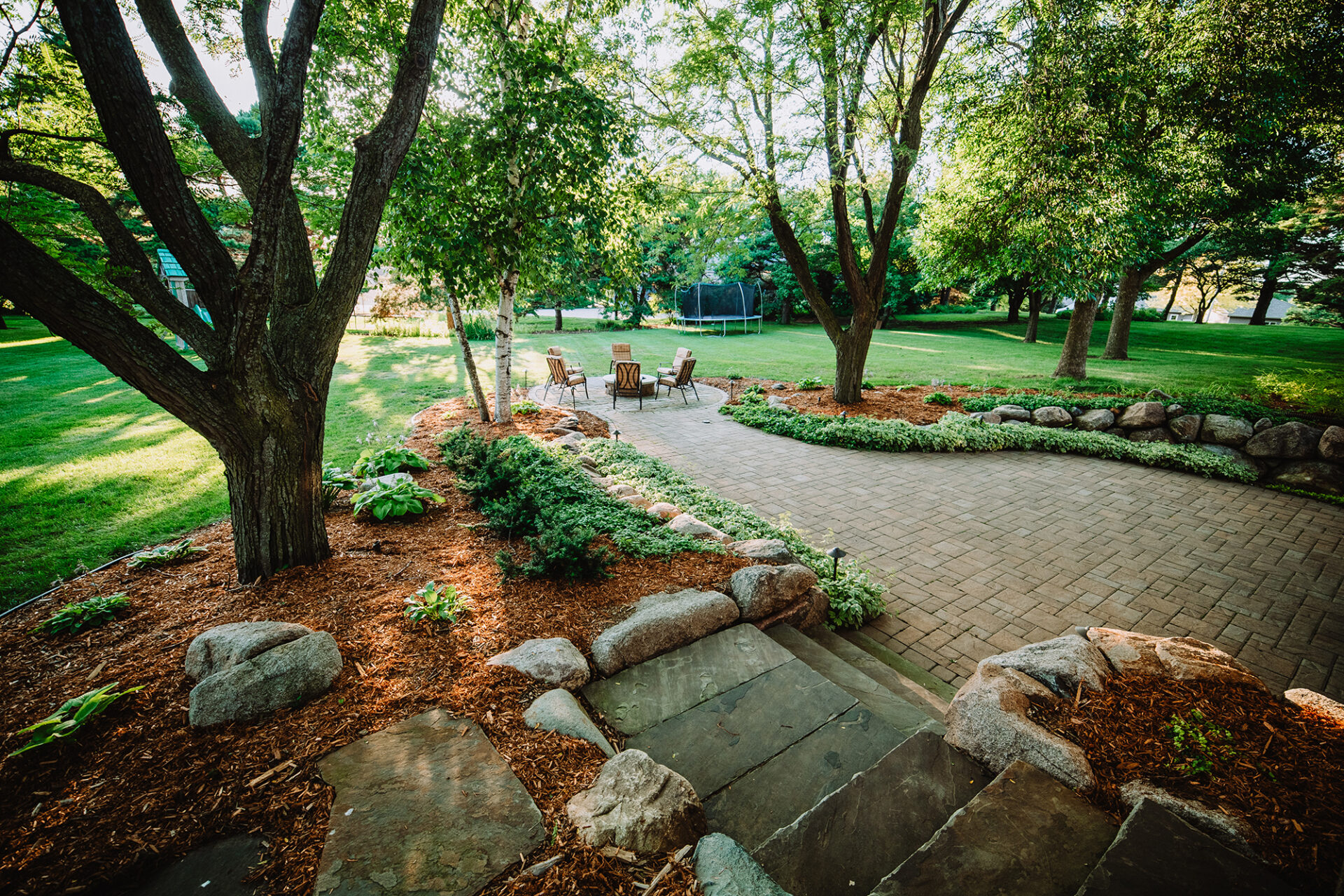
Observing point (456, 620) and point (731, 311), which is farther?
point (731, 311)

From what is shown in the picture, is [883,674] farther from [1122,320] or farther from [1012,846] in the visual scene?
[1122,320]

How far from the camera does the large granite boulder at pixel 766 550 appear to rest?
409 centimetres

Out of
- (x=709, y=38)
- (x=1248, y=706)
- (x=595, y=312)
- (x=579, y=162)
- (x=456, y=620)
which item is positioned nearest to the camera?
(x=1248, y=706)

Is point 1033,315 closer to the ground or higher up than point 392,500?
higher up

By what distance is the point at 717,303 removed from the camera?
31.3 metres

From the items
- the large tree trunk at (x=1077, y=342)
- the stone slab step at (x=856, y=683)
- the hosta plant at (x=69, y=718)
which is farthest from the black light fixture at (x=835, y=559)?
the large tree trunk at (x=1077, y=342)

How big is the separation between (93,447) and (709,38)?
10757 millimetres

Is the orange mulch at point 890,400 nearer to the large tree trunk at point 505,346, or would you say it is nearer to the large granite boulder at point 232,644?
the large tree trunk at point 505,346

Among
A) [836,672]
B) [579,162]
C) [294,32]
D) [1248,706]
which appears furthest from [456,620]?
[579,162]

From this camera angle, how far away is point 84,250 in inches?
145

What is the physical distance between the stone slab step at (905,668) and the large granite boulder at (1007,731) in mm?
660

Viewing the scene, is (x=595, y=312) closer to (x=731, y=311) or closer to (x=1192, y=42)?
(x=731, y=311)

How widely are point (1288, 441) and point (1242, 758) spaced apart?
7.85 meters

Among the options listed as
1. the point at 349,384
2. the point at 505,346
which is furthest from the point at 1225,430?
the point at 349,384
